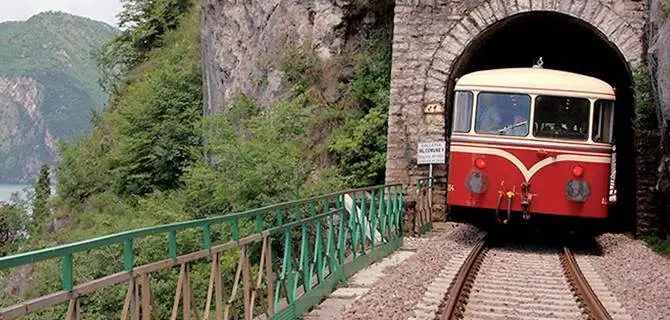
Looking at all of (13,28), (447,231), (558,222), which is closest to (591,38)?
(447,231)

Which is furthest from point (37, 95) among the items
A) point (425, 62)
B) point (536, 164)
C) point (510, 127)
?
point (536, 164)

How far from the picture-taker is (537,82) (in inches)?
590

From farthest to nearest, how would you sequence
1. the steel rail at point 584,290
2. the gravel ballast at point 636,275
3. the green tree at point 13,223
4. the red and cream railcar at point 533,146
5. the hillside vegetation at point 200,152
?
the green tree at point 13,223, the hillside vegetation at point 200,152, the red and cream railcar at point 533,146, the gravel ballast at point 636,275, the steel rail at point 584,290

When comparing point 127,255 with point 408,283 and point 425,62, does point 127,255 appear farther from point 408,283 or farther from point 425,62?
point 425,62

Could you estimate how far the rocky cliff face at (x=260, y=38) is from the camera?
22.9 meters

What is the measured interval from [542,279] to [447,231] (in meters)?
6.16

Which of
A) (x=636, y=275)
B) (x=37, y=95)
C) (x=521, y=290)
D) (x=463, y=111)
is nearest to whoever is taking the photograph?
(x=521, y=290)

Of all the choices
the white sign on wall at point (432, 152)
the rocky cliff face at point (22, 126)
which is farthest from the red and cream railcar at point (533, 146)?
the rocky cliff face at point (22, 126)

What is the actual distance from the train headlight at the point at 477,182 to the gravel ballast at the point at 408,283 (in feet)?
3.31

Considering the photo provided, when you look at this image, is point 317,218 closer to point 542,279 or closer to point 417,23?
point 542,279

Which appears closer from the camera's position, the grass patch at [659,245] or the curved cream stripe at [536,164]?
the curved cream stripe at [536,164]

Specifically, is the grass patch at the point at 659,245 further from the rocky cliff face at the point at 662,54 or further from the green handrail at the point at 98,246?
the green handrail at the point at 98,246

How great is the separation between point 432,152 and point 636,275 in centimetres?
714

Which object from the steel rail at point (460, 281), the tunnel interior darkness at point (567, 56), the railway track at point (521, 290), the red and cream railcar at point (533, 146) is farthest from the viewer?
the tunnel interior darkness at point (567, 56)
